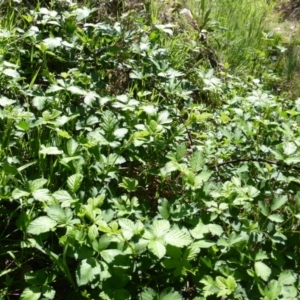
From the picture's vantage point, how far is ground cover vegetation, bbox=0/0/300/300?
140 cm

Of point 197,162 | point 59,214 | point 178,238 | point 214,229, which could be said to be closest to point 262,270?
point 214,229

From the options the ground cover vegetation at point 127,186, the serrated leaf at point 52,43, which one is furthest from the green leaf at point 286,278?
the serrated leaf at point 52,43

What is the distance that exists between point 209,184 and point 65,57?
1.20 meters

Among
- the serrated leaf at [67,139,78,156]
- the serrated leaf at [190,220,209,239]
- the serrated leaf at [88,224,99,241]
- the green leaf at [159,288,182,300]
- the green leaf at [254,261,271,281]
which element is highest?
the serrated leaf at [67,139,78,156]

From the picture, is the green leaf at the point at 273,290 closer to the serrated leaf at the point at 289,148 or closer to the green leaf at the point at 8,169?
the serrated leaf at the point at 289,148

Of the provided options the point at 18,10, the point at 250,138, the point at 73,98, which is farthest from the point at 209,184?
the point at 18,10

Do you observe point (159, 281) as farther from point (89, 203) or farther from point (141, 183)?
point (141, 183)

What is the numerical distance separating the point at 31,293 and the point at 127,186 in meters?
0.55

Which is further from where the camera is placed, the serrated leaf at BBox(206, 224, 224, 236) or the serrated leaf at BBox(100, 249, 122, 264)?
the serrated leaf at BBox(206, 224, 224, 236)

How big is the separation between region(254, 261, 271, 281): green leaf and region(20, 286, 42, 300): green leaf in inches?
29.0

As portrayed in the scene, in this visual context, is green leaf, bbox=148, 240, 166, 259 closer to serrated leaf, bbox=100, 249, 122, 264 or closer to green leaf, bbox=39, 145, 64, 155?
serrated leaf, bbox=100, 249, 122, 264

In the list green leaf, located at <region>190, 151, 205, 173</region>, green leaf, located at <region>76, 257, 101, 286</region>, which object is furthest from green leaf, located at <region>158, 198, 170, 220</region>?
green leaf, located at <region>76, 257, 101, 286</region>

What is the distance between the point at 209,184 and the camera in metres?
1.64

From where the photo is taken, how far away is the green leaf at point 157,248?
4.28ft
